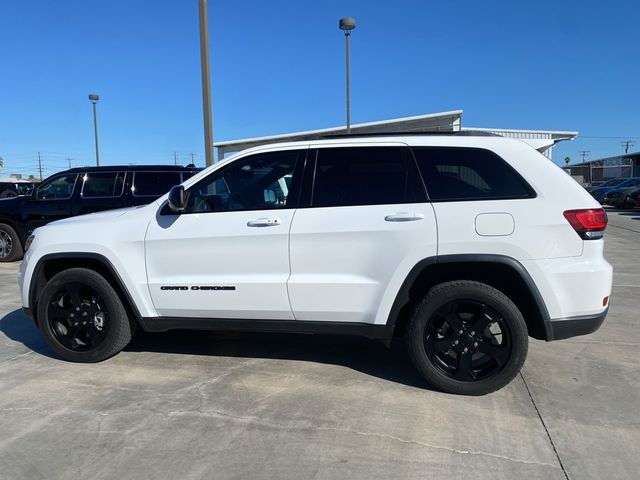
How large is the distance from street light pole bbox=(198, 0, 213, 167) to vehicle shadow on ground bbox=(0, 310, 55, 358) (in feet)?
13.1

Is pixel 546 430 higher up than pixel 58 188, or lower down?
lower down

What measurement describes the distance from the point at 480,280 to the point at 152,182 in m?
6.98

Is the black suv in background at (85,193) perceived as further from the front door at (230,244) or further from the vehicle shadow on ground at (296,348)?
the front door at (230,244)

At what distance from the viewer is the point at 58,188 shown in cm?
977

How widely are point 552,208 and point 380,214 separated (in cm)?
119

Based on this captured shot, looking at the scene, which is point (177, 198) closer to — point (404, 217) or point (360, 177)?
point (360, 177)

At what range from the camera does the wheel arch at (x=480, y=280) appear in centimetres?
361

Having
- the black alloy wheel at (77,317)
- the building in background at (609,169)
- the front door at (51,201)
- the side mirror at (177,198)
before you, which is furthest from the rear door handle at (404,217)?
the building in background at (609,169)

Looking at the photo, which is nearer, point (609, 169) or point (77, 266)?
point (77, 266)

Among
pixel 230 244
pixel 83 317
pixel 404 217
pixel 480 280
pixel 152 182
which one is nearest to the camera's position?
pixel 404 217

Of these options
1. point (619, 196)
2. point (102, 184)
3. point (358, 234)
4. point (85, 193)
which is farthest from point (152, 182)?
point (619, 196)

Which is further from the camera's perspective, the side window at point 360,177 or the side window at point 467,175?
the side window at point 360,177

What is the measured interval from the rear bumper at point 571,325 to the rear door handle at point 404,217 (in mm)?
1180

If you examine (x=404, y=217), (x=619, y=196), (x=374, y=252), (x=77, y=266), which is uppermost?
(x=404, y=217)
